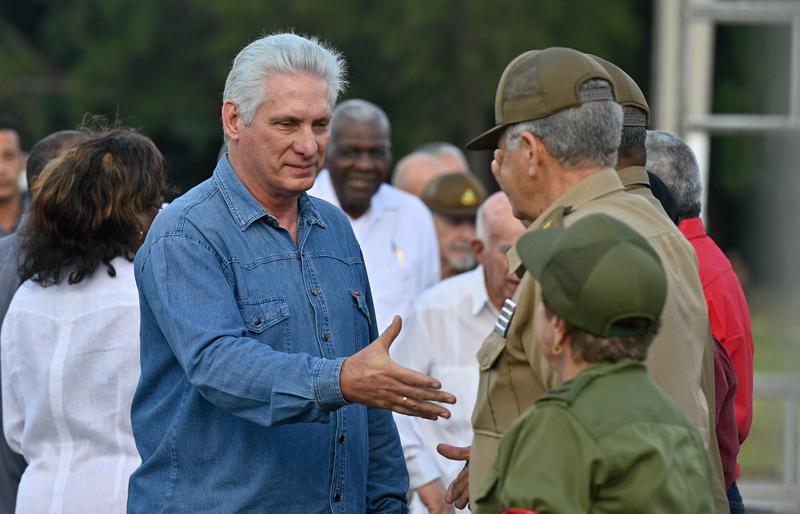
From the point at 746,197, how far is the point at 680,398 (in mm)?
30681

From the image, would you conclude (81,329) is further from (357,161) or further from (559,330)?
(357,161)

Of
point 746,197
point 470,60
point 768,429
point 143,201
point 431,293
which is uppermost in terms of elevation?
point 143,201

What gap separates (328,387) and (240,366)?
9.3 inches

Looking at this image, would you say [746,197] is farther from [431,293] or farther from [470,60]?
[431,293]

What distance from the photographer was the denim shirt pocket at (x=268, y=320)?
3695 mm

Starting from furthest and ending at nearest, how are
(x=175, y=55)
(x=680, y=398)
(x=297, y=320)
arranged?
(x=175, y=55) → (x=297, y=320) → (x=680, y=398)

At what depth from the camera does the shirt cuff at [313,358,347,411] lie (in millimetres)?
3434

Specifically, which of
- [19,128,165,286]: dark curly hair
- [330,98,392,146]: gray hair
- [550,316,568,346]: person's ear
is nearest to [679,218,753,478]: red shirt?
[550,316,568,346]: person's ear

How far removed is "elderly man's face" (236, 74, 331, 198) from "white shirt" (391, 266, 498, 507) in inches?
73.2

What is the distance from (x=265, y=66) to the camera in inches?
151

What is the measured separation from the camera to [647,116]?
13.3ft

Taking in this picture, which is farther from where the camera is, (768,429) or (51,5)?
(51,5)

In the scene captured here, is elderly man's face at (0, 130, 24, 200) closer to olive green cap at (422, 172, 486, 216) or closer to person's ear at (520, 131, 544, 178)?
olive green cap at (422, 172, 486, 216)

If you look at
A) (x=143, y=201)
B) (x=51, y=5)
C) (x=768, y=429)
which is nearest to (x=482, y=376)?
(x=143, y=201)
